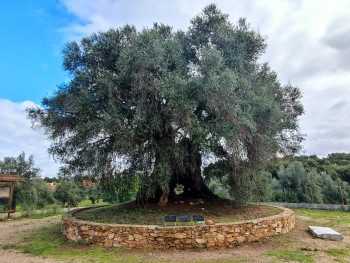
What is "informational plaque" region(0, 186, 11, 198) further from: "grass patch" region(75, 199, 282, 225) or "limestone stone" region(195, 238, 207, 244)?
"limestone stone" region(195, 238, 207, 244)

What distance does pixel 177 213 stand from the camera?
1089 centimetres

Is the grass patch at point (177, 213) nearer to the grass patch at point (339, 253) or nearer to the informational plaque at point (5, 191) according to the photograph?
the grass patch at point (339, 253)

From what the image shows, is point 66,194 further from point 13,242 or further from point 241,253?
point 241,253

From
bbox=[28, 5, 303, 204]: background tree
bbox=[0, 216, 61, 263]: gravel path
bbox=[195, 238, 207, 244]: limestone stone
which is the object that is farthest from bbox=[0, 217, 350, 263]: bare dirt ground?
bbox=[28, 5, 303, 204]: background tree

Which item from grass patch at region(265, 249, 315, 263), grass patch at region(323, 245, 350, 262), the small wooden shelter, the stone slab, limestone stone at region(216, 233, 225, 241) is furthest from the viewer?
the small wooden shelter

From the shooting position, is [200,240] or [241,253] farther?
[200,240]

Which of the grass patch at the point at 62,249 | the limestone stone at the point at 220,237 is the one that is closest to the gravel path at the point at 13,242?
the grass patch at the point at 62,249

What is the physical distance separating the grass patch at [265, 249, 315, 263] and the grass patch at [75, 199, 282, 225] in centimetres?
223

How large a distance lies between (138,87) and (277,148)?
7152 millimetres

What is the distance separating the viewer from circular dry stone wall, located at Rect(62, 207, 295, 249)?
8477 millimetres

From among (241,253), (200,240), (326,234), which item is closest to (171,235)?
(200,240)

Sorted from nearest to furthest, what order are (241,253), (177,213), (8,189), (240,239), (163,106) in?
(241,253) → (240,239) → (163,106) → (177,213) → (8,189)

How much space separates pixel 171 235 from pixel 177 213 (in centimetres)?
242

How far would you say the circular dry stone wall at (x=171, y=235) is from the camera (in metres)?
8.48
